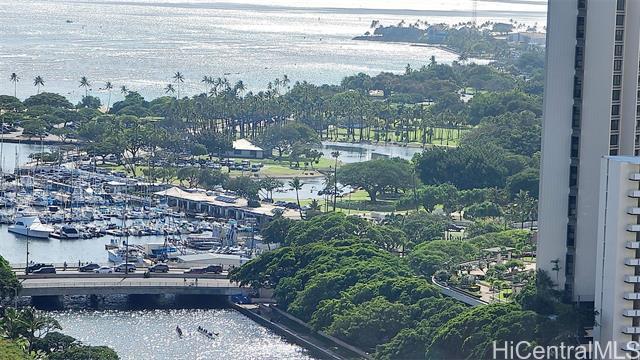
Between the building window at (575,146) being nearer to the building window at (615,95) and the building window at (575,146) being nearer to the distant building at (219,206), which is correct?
the building window at (615,95)

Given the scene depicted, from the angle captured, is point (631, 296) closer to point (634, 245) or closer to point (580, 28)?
point (634, 245)

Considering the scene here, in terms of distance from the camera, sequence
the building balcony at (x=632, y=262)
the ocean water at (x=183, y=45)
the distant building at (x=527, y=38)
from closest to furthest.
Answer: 1. the building balcony at (x=632, y=262)
2. the ocean water at (x=183, y=45)
3. the distant building at (x=527, y=38)

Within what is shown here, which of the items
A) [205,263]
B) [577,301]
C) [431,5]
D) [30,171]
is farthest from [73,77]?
[431,5]

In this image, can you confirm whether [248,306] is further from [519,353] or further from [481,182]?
[481,182]

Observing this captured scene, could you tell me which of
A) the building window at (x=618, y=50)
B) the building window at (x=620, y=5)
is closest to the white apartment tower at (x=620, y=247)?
the building window at (x=618, y=50)

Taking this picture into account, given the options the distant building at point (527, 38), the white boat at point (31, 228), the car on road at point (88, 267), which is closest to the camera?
the car on road at point (88, 267)

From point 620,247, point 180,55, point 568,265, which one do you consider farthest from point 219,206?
point 180,55

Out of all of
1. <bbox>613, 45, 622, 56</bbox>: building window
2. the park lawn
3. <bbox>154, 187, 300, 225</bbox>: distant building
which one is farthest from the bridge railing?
the park lawn

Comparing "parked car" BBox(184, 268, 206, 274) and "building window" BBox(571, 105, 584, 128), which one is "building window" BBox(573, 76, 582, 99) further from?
"parked car" BBox(184, 268, 206, 274)
